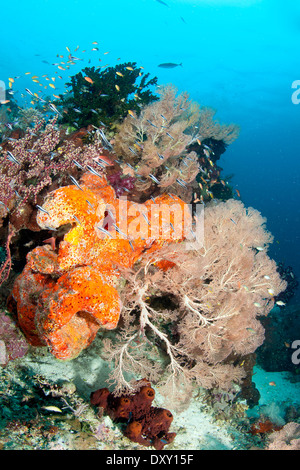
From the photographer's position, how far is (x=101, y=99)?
7.32 meters

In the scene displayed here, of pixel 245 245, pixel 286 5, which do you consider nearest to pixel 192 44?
pixel 286 5

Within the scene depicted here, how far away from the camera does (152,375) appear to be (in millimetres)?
4562

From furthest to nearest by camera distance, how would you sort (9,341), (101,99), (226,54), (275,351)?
(226,54) → (275,351) → (101,99) → (9,341)

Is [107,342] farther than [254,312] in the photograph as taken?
No

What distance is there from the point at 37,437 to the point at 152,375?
2.12 meters

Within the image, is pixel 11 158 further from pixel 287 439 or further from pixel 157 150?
pixel 287 439

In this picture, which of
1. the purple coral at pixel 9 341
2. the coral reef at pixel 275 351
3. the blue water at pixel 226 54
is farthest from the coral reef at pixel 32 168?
the blue water at pixel 226 54

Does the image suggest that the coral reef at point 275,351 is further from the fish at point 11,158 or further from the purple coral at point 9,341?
the fish at point 11,158

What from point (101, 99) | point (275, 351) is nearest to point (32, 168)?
point (101, 99)

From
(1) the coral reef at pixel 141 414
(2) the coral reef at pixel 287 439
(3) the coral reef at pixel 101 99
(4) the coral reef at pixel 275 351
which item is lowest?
(4) the coral reef at pixel 275 351

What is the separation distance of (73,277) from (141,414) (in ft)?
8.47

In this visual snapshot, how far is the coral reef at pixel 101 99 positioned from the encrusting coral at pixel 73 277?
3.71 metres

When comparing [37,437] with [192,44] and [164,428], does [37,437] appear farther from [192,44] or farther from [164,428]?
[192,44]

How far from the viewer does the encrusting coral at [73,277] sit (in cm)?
340
